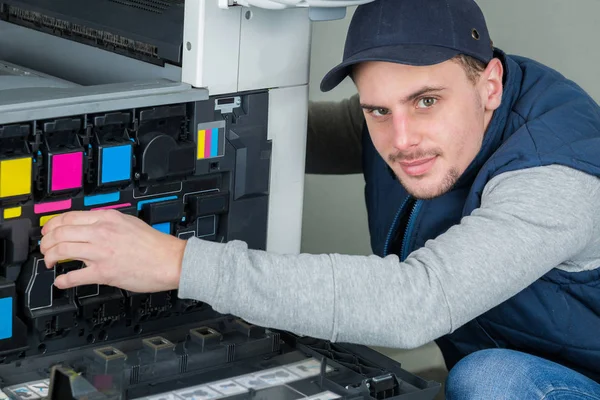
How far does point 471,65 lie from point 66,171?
0.67 m

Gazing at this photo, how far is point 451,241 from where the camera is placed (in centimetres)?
138

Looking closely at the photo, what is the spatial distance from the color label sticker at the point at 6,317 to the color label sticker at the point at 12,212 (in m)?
0.12

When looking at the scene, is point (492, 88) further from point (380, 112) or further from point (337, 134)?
point (337, 134)

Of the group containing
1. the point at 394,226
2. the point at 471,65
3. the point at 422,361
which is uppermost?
the point at 471,65

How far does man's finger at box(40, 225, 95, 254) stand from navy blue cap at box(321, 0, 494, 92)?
513 millimetres

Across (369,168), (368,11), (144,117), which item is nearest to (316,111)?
(369,168)

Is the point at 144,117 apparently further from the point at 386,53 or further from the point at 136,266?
the point at 386,53

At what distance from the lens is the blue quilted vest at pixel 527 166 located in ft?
5.01

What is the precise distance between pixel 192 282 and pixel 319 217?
6.01 ft

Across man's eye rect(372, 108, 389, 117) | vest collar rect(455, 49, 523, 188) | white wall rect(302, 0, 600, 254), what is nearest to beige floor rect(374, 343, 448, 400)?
white wall rect(302, 0, 600, 254)

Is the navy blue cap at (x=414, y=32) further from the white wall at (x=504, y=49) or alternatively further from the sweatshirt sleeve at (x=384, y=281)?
the white wall at (x=504, y=49)

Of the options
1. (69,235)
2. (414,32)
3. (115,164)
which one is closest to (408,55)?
(414,32)

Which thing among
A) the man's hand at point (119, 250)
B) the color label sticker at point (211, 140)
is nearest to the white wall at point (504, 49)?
the color label sticker at point (211, 140)

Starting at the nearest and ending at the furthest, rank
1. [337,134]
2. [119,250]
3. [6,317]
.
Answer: [119,250], [6,317], [337,134]
